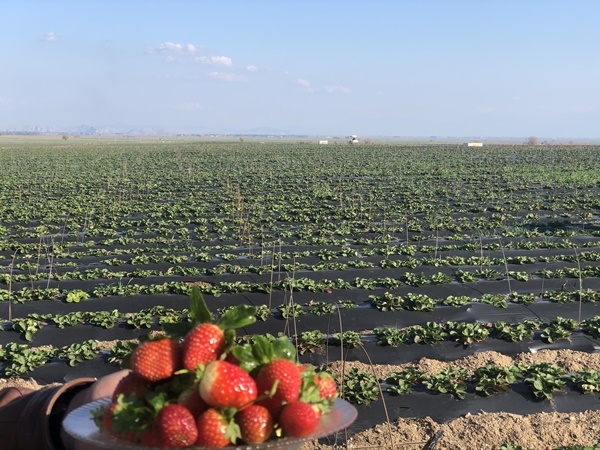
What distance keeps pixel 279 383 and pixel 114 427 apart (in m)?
0.50

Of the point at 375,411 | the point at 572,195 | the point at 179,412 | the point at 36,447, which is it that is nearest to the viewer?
the point at 179,412

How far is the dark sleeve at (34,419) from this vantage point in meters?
2.62

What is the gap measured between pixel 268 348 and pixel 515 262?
1065 cm

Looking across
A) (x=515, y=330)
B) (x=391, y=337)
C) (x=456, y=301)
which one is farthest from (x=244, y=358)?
(x=456, y=301)

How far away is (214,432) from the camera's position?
1.86 meters

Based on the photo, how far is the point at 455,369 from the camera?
6492 millimetres

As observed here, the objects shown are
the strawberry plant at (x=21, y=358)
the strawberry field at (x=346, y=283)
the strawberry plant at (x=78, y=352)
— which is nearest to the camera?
the strawberry field at (x=346, y=283)

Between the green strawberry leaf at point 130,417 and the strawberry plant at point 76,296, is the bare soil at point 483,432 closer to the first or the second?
the green strawberry leaf at point 130,417

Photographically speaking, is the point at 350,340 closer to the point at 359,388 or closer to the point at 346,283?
the point at 359,388

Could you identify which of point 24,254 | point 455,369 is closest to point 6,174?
point 24,254

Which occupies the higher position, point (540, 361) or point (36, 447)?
point (36, 447)

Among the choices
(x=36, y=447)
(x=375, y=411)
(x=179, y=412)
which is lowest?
(x=375, y=411)

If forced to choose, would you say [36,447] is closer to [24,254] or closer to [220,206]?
[24,254]

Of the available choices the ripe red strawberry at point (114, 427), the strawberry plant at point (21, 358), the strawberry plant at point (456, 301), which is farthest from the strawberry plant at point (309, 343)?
the ripe red strawberry at point (114, 427)
